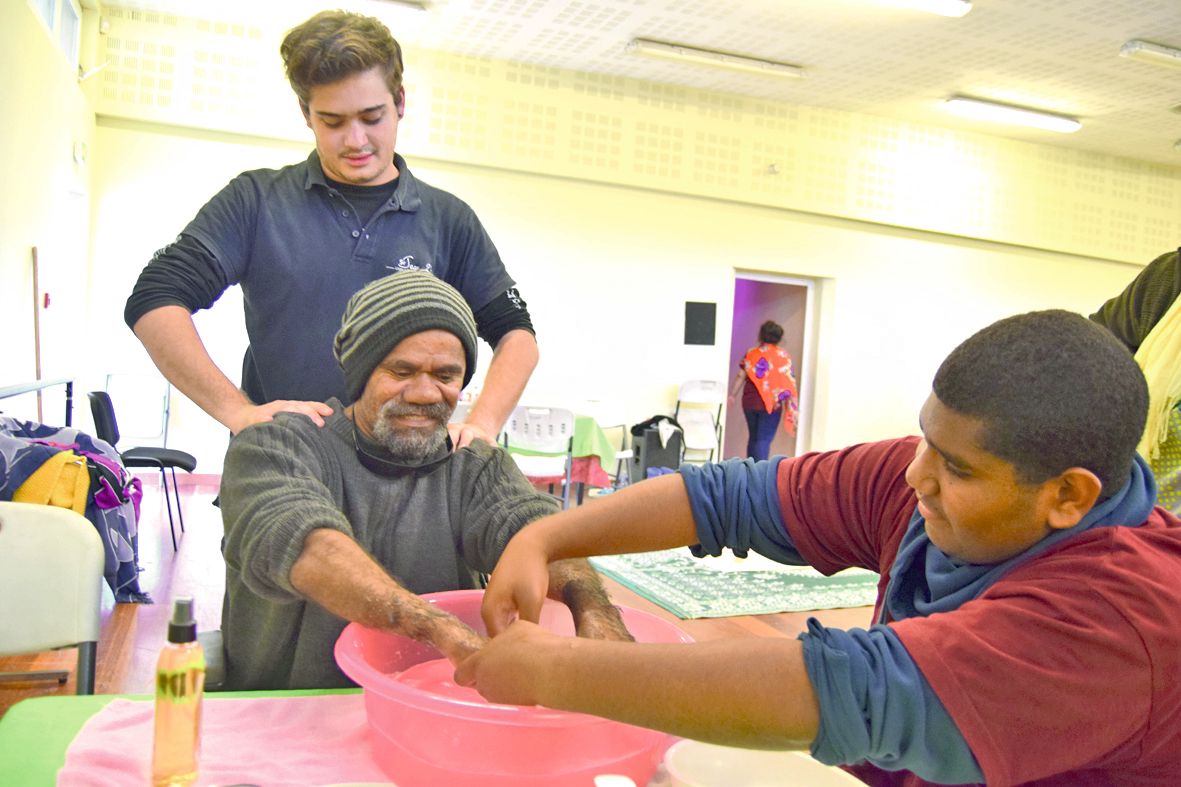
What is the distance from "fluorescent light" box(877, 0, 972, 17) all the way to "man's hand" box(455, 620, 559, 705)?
21.4ft

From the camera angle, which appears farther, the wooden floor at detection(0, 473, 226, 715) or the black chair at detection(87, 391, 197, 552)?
the black chair at detection(87, 391, 197, 552)

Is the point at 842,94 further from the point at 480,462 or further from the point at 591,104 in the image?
the point at 480,462

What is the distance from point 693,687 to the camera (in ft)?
2.59

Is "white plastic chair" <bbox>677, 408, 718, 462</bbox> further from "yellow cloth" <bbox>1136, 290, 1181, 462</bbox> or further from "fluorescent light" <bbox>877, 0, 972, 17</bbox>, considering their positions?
"yellow cloth" <bbox>1136, 290, 1181, 462</bbox>

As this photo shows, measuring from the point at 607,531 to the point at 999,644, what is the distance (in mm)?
595

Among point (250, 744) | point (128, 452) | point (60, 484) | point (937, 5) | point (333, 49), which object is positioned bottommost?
point (128, 452)

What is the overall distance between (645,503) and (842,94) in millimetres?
8302

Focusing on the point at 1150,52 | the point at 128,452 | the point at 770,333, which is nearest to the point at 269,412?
the point at 128,452

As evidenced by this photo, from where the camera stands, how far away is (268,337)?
1.79m

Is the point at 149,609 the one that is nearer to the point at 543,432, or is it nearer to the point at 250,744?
the point at 250,744

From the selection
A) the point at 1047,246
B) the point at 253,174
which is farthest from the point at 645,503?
the point at 1047,246

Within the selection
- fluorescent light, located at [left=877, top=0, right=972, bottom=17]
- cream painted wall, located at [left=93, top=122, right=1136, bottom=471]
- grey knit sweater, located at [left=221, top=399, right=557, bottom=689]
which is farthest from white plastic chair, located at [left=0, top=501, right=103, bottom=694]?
fluorescent light, located at [left=877, top=0, right=972, bottom=17]

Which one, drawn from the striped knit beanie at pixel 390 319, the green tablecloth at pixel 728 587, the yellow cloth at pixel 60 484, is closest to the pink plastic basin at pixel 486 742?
the striped knit beanie at pixel 390 319

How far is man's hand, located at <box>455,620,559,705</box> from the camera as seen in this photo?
2.80ft
